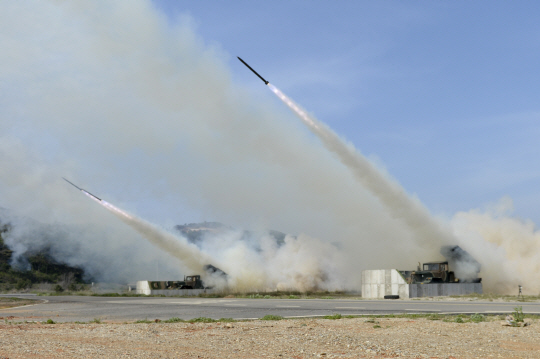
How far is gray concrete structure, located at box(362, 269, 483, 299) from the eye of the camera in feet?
187

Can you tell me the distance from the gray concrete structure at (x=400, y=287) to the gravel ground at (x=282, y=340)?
3300 centimetres

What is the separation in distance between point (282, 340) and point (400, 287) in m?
41.3

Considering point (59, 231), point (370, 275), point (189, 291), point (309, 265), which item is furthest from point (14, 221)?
point (370, 275)

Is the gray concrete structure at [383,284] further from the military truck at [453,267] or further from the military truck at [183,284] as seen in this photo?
the military truck at [183,284]

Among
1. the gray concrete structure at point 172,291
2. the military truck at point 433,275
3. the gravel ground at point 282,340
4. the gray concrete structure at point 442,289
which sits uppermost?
the military truck at point 433,275

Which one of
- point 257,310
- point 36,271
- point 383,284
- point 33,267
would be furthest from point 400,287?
point 33,267

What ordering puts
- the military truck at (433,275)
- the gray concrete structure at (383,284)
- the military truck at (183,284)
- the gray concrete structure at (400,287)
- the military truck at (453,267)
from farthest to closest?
1. the military truck at (183,284)
2. the military truck at (453,267)
3. the military truck at (433,275)
4. the gray concrete structure at (383,284)
5. the gray concrete structure at (400,287)

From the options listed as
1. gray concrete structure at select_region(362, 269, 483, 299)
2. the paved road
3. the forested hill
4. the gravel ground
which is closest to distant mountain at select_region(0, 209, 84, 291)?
the forested hill

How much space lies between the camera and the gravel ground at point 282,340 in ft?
50.6

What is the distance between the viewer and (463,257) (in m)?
63.7

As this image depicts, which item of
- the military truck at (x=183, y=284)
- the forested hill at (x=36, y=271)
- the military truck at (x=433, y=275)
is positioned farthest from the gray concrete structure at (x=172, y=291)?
the forested hill at (x=36, y=271)

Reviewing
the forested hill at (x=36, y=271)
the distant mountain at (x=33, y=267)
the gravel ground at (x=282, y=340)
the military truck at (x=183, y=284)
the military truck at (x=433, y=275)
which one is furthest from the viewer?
the distant mountain at (x=33, y=267)

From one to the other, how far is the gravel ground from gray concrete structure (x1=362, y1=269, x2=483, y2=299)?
33000mm

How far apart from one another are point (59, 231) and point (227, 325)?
101 metres
